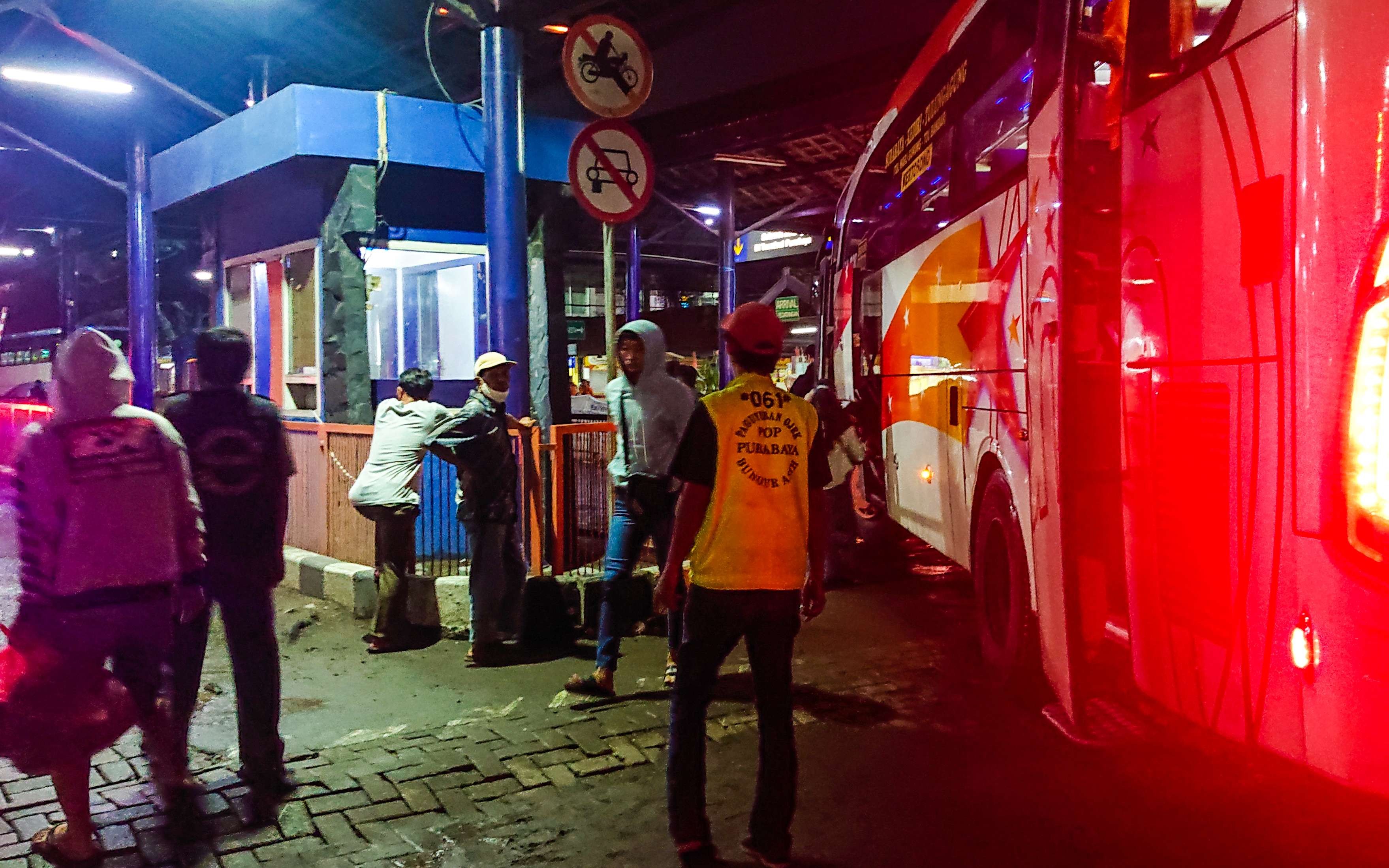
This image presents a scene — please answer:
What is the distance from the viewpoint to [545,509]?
767cm

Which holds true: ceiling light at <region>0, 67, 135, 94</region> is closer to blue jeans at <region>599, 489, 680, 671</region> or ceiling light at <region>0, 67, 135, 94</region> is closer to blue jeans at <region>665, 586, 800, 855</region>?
blue jeans at <region>599, 489, 680, 671</region>

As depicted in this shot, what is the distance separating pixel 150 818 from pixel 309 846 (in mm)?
758

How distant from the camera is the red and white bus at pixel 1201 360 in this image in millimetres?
2637

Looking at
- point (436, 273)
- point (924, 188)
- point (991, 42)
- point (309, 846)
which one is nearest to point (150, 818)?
point (309, 846)

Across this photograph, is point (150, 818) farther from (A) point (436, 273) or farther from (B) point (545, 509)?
(A) point (436, 273)

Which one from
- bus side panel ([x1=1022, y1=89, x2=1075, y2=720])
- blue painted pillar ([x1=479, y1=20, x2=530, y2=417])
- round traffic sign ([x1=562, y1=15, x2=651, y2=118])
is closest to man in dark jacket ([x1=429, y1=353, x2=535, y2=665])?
blue painted pillar ([x1=479, y1=20, x2=530, y2=417])

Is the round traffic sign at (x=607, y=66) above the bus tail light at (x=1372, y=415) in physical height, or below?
above

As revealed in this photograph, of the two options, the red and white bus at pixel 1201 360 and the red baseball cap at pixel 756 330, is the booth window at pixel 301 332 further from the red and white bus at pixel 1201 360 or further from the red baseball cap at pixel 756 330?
the red baseball cap at pixel 756 330

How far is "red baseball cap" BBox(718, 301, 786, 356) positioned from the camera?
152 inches

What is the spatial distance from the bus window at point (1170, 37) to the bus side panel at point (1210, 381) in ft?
0.22

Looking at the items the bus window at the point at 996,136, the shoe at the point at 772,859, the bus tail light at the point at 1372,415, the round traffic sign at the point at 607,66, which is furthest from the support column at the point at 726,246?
the bus tail light at the point at 1372,415

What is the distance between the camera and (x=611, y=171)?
6879 mm

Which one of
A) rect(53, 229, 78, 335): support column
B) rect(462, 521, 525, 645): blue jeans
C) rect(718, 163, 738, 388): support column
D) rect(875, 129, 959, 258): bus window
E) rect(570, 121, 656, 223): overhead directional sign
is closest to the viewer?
rect(462, 521, 525, 645): blue jeans

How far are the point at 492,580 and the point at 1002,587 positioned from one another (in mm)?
3119
